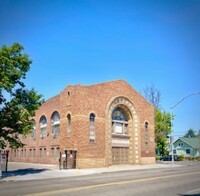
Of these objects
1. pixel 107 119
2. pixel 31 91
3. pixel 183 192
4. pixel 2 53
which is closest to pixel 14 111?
pixel 31 91

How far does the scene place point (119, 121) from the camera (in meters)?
40.5

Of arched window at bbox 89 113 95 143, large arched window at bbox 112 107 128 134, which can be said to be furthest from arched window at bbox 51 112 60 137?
large arched window at bbox 112 107 128 134

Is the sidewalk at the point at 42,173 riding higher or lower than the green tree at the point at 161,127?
lower

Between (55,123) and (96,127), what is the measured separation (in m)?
8.20

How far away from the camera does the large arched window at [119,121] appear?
39812 millimetres

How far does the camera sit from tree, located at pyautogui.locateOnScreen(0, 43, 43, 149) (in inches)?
980

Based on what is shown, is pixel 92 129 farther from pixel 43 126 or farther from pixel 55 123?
pixel 43 126

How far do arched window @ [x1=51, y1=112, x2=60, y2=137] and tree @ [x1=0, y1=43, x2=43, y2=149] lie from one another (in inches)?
579

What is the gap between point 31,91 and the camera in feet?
87.6

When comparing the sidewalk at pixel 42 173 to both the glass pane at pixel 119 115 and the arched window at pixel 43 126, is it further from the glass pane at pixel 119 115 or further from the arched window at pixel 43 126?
the arched window at pixel 43 126

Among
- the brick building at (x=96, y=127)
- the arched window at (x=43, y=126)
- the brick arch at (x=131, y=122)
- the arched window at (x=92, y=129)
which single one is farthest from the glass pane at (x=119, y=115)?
the arched window at (x=43, y=126)

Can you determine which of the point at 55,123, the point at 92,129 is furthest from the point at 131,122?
the point at 55,123

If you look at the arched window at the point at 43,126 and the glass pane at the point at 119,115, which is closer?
the glass pane at the point at 119,115

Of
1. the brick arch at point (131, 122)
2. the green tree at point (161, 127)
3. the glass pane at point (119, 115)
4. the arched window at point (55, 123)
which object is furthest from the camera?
the green tree at point (161, 127)
